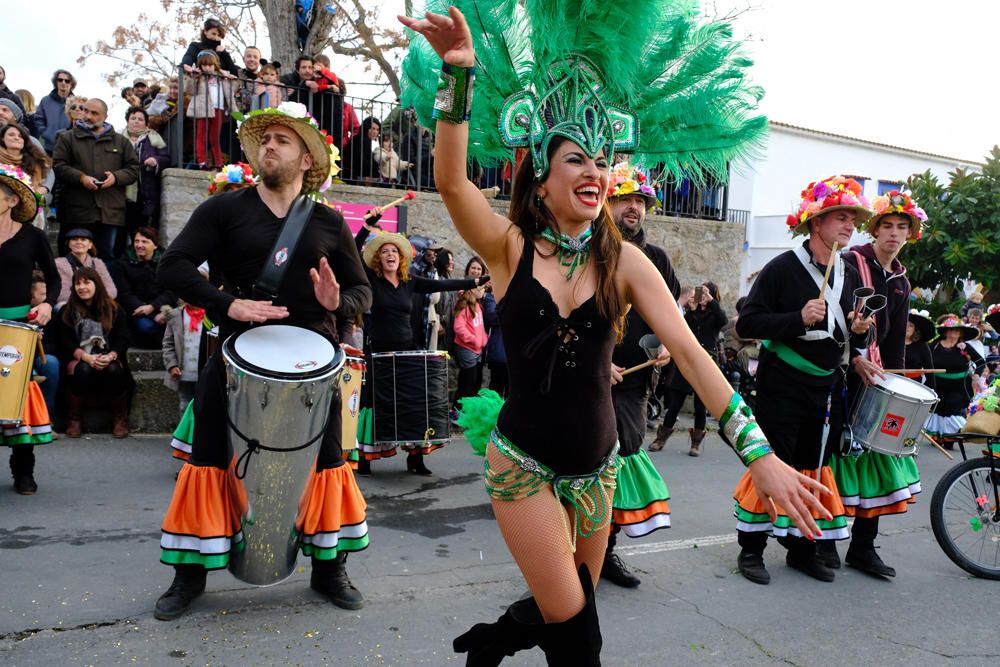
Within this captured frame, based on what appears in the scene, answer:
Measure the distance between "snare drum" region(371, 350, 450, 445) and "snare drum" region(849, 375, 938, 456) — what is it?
10.9 ft

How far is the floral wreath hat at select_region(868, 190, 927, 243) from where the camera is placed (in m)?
5.19

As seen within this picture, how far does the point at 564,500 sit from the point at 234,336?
71.6 inches

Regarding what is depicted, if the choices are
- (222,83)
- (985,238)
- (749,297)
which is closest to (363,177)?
(222,83)

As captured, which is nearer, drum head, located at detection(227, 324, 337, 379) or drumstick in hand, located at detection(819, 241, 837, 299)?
drum head, located at detection(227, 324, 337, 379)

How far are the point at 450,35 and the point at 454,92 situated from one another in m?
0.16

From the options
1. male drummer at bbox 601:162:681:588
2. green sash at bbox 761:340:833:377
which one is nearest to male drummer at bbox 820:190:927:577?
green sash at bbox 761:340:833:377

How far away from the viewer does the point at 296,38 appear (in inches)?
563

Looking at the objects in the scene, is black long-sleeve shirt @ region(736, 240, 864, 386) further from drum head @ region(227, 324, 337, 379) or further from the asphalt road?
drum head @ region(227, 324, 337, 379)

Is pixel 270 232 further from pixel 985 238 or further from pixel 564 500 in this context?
pixel 985 238

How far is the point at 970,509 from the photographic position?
17.1 ft

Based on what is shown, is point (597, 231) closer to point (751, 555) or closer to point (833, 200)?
point (833, 200)

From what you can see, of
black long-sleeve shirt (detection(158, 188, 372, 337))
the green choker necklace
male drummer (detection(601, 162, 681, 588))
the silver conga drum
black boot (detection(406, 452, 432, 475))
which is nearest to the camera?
the green choker necklace

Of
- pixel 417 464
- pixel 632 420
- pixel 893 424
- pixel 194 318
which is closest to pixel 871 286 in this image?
pixel 893 424

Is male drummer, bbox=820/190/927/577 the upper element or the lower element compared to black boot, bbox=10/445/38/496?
upper
